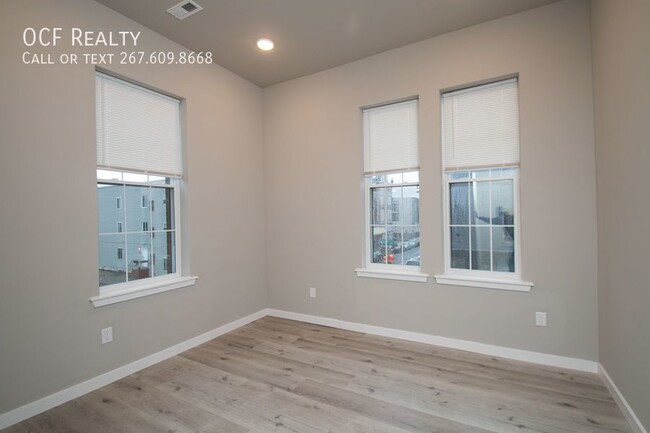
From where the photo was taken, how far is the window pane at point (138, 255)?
2941mm

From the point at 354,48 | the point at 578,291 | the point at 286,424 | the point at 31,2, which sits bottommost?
the point at 286,424

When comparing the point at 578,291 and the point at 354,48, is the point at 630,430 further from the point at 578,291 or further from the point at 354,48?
the point at 354,48

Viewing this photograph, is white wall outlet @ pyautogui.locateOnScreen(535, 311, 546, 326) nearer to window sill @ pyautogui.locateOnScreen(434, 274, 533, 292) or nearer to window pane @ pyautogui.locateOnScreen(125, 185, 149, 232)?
window sill @ pyautogui.locateOnScreen(434, 274, 533, 292)

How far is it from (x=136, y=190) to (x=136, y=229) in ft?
1.21

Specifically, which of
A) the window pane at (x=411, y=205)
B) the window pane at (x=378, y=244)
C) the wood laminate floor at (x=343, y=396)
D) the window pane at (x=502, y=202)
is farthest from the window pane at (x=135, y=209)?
the window pane at (x=502, y=202)

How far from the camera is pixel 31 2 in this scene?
2.26 meters

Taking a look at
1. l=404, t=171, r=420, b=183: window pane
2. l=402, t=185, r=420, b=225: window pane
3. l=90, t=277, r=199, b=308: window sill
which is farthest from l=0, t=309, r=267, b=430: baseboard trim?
l=404, t=171, r=420, b=183: window pane

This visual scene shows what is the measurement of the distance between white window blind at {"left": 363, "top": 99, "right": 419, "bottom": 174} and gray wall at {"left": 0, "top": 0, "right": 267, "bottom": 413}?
1.91 meters

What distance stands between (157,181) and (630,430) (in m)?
4.11

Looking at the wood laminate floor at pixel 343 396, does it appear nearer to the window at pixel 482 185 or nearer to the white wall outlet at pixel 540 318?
the white wall outlet at pixel 540 318

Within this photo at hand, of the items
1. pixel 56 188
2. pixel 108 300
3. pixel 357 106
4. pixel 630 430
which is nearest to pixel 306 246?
pixel 357 106

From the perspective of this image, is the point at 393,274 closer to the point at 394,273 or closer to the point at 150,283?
the point at 394,273

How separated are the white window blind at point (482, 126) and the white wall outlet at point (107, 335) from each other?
342 centimetres

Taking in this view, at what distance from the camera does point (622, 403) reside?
2.10 m
